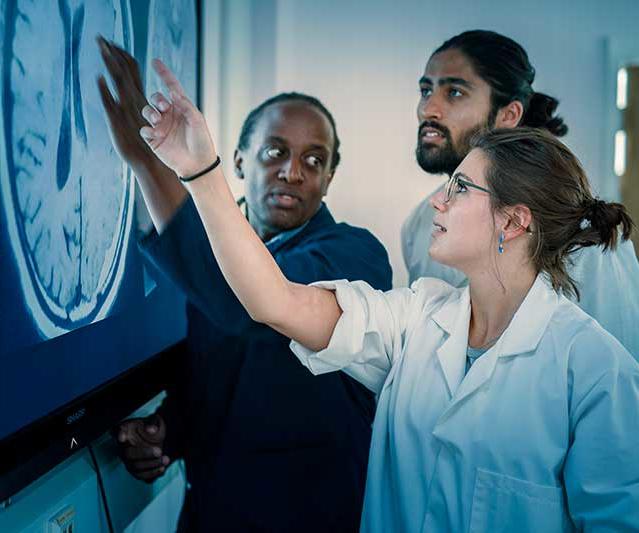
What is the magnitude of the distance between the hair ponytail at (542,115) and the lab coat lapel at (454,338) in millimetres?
747

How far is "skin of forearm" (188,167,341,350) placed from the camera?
3.04 feet

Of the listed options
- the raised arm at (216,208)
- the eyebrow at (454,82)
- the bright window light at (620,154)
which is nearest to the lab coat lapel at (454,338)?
the raised arm at (216,208)

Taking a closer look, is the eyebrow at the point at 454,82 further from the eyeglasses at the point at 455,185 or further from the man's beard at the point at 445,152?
the eyeglasses at the point at 455,185

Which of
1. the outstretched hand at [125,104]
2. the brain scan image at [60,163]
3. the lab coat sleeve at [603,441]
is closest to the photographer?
the brain scan image at [60,163]

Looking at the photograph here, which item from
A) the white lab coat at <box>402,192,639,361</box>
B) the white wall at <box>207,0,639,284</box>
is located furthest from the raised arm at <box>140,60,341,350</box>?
the white wall at <box>207,0,639,284</box>

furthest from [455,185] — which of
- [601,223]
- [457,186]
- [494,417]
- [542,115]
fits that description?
[542,115]

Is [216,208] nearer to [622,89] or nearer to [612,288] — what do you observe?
[612,288]

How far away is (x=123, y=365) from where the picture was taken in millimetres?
1139

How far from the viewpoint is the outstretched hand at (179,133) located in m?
0.92

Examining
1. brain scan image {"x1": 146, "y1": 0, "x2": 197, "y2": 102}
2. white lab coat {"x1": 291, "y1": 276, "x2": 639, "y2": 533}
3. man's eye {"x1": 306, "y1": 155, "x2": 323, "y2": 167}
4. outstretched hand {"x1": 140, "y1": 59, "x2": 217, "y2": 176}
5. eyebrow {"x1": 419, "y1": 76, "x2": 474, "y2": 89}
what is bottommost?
white lab coat {"x1": 291, "y1": 276, "x2": 639, "y2": 533}

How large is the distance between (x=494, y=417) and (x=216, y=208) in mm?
570

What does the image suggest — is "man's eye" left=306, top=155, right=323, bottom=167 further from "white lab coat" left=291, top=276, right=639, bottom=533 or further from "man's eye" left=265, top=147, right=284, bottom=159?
"white lab coat" left=291, top=276, right=639, bottom=533

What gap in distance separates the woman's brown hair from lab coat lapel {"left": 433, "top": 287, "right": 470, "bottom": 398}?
0.55ft

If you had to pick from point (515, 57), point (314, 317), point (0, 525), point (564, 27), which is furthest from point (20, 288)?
point (564, 27)
